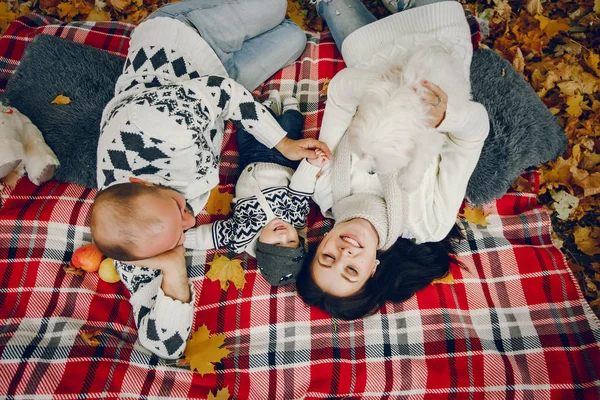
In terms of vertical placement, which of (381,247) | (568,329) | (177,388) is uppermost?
(381,247)

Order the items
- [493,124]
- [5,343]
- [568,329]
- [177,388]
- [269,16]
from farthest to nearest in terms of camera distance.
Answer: [269,16]
[493,124]
[568,329]
[177,388]
[5,343]

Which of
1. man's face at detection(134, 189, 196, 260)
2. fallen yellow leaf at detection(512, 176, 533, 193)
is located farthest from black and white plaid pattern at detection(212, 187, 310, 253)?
fallen yellow leaf at detection(512, 176, 533, 193)

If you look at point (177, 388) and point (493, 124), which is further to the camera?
point (493, 124)

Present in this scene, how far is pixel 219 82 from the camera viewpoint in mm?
2080

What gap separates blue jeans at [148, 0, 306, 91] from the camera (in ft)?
7.49

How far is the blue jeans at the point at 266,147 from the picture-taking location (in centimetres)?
234

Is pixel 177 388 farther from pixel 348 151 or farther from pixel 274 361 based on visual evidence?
pixel 348 151

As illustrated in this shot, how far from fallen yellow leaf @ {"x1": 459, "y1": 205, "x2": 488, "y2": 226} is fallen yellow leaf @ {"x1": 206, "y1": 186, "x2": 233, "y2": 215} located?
4.53ft

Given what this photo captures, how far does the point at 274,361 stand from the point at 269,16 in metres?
1.97

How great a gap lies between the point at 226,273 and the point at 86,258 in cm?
71

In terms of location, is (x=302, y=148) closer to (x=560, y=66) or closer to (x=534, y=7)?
(x=560, y=66)

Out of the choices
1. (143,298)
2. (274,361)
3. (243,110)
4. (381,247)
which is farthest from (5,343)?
(381,247)

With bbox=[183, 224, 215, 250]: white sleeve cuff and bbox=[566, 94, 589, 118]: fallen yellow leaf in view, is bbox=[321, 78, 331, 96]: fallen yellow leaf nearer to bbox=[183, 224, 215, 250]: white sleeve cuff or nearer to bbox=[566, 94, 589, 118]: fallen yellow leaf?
bbox=[183, 224, 215, 250]: white sleeve cuff

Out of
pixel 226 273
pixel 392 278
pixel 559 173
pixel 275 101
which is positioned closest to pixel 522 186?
pixel 559 173
